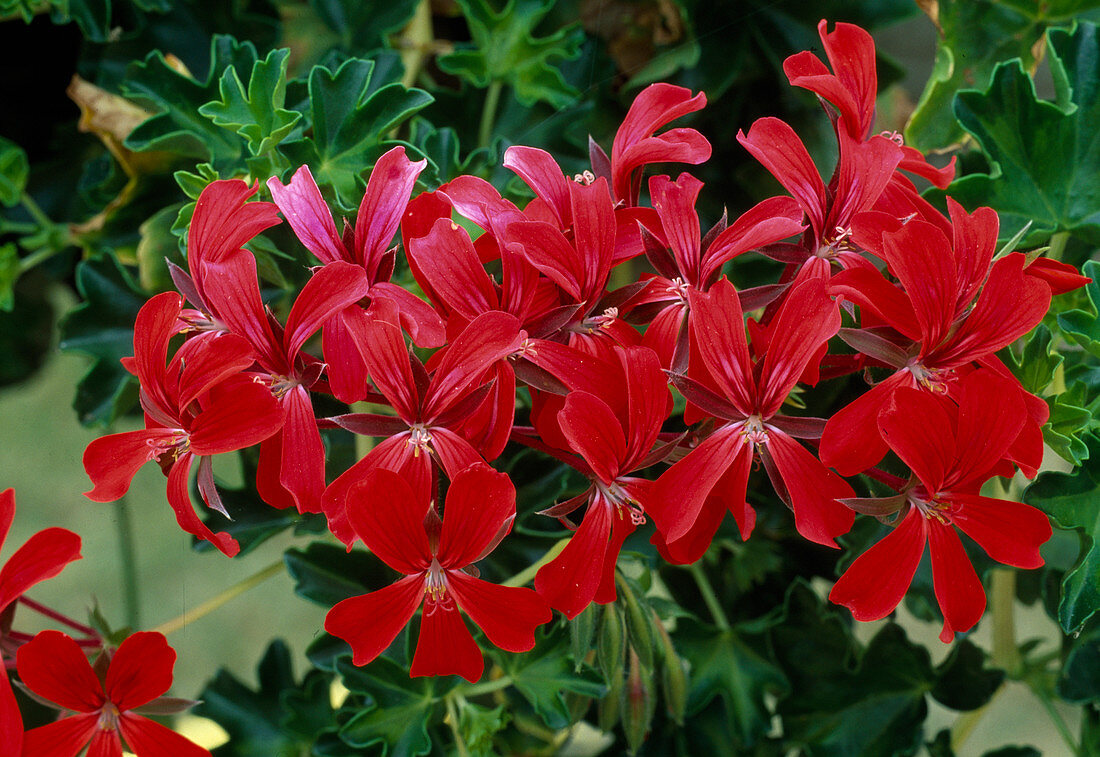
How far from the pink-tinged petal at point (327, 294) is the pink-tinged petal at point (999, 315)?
208 mm

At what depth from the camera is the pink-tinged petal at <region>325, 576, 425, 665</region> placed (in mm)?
334

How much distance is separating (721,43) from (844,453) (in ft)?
1.44

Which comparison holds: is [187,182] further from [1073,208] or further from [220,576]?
[1073,208]

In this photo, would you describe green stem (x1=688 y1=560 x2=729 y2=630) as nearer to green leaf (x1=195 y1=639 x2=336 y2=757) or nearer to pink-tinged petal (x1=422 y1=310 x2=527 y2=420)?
green leaf (x1=195 y1=639 x2=336 y2=757)

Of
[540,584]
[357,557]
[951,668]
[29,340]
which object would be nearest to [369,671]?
[357,557]

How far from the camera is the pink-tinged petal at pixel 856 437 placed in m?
0.33

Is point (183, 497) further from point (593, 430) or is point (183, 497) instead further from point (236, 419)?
point (593, 430)

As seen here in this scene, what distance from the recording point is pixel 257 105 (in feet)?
1.58

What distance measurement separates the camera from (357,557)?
579mm

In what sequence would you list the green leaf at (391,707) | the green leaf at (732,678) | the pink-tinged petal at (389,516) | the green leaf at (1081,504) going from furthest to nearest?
the green leaf at (732,678) → the green leaf at (391,707) → the green leaf at (1081,504) → the pink-tinged petal at (389,516)

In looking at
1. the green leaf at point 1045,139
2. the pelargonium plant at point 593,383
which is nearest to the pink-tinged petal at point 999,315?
the pelargonium plant at point 593,383

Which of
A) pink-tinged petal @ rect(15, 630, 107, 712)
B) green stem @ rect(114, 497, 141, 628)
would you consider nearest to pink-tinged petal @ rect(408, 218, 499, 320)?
pink-tinged petal @ rect(15, 630, 107, 712)

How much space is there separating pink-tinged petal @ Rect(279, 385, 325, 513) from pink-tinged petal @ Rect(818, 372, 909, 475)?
18cm

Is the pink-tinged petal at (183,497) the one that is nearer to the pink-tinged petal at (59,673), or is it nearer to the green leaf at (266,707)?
the pink-tinged petal at (59,673)
